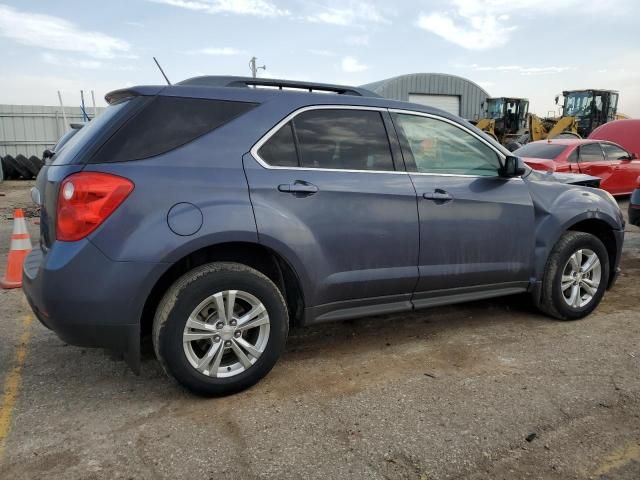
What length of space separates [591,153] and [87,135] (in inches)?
422

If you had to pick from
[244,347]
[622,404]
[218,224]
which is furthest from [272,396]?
[622,404]

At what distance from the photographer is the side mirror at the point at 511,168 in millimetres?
3893

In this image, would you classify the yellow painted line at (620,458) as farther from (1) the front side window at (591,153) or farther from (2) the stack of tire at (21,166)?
(2) the stack of tire at (21,166)

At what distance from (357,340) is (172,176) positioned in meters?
1.93

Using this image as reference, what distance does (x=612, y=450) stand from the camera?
8.23 feet

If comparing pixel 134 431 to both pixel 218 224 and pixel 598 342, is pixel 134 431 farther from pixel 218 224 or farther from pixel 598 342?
pixel 598 342

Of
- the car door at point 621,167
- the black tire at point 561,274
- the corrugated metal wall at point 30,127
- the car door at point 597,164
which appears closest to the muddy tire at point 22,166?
the corrugated metal wall at point 30,127

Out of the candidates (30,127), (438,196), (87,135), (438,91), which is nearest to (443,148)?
(438,196)

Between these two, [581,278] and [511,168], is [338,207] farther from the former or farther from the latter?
[581,278]

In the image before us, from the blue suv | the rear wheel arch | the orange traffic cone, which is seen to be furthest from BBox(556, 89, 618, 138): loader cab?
the rear wheel arch

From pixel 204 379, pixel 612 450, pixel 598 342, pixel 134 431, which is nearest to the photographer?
pixel 612 450

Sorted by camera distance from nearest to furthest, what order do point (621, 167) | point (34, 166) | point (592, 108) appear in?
point (621, 167) → point (34, 166) → point (592, 108)

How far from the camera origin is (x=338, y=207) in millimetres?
3207

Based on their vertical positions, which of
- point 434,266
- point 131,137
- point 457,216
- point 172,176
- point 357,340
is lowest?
point 357,340
